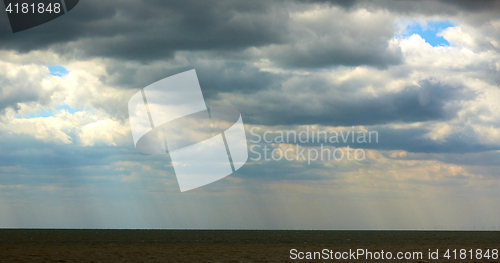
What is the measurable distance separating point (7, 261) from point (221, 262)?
26.7 metres

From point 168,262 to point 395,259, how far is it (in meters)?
29.9

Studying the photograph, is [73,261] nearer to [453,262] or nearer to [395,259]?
[395,259]

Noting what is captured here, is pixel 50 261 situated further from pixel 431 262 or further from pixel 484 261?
pixel 484 261

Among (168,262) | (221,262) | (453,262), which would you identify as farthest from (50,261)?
(453,262)

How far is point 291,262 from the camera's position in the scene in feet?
205

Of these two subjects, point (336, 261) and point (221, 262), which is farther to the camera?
point (336, 261)

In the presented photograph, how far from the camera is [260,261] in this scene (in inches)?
2517

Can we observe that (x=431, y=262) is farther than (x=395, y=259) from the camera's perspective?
No

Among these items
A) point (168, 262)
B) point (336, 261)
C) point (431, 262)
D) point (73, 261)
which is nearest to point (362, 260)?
point (336, 261)

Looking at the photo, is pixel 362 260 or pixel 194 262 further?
pixel 362 260

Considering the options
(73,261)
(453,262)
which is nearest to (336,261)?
(453,262)

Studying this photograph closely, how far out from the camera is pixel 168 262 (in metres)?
61.8

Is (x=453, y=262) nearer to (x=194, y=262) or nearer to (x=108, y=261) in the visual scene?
(x=194, y=262)

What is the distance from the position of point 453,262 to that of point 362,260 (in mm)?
11234
